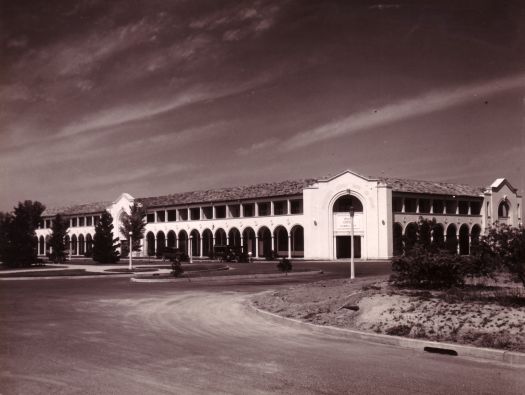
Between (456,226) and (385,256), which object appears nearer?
(385,256)

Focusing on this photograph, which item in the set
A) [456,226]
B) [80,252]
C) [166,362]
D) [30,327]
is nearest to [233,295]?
[30,327]

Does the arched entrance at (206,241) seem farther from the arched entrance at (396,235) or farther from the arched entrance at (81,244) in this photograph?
the arched entrance at (81,244)

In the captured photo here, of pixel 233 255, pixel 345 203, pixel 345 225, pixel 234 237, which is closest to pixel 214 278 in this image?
pixel 233 255

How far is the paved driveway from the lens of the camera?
264 inches

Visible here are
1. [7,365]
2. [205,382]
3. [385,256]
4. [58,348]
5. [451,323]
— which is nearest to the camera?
[205,382]

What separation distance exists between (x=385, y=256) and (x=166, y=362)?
4503cm

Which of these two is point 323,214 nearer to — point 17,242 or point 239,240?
point 239,240

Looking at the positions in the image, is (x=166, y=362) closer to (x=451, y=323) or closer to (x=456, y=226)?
(x=451, y=323)

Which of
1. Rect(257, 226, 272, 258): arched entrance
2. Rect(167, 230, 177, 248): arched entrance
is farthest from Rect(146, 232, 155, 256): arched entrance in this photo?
Rect(257, 226, 272, 258): arched entrance

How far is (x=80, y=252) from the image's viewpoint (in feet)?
280

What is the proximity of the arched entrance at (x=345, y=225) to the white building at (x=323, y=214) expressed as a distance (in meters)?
0.09

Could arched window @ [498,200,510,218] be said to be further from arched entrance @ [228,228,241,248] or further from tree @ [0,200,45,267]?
tree @ [0,200,45,267]

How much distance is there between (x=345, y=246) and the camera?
180 feet

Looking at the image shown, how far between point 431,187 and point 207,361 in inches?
2143
